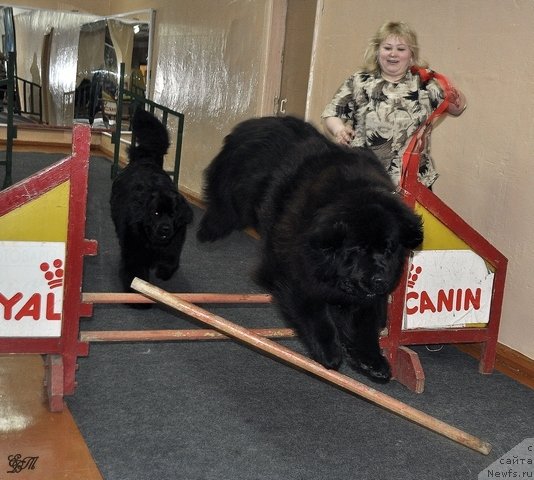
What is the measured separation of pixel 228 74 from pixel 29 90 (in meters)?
5.40

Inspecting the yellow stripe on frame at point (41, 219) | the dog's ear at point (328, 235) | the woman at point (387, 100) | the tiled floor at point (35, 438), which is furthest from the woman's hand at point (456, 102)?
the tiled floor at point (35, 438)

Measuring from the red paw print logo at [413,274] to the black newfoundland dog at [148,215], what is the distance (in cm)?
159

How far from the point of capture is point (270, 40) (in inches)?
266

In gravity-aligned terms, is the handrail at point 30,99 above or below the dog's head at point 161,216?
above

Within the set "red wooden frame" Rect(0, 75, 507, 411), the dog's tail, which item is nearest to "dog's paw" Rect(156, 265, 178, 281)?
the dog's tail

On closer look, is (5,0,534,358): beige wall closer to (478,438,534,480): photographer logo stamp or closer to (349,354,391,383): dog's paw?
(478,438,534,480): photographer logo stamp

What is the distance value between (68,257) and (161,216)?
1.46m

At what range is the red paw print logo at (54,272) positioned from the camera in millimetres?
2977

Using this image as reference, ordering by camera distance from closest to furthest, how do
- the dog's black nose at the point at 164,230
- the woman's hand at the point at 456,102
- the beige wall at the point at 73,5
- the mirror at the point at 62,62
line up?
1. the woman's hand at the point at 456,102
2. the dog's black nose at the point at 164,230
3. the mirror at the point at 62,62
4. the beige wall at the point at 73,5

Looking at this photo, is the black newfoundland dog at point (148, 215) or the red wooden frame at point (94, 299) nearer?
the red wooden frame at point (94, 299)

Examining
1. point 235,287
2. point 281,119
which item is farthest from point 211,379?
point 235,287

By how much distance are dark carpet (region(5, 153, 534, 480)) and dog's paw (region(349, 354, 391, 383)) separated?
31cm

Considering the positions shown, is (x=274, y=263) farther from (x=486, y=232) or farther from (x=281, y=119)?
Answer: (x=486, y=232)

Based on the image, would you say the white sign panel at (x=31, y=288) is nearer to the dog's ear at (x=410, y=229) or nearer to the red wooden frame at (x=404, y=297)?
the dog's ear at (x=410, y=229)
